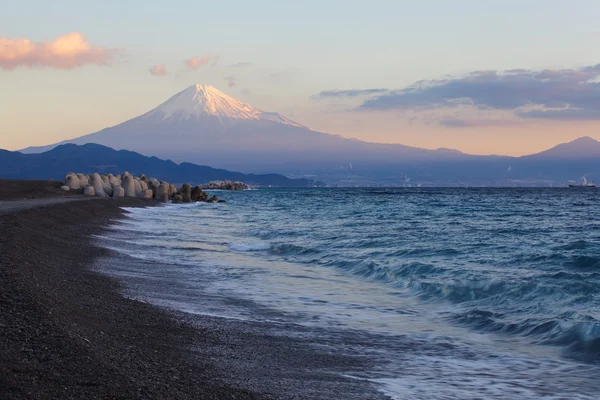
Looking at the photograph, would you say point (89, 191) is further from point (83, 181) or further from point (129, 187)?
point (129, 187)

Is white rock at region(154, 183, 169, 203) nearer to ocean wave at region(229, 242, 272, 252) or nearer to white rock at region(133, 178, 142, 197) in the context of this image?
white rock at region(133, 178, 142, 197)

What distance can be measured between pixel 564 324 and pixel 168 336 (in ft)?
20.7

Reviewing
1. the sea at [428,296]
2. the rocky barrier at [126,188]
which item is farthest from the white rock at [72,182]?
the sea at [428,296]

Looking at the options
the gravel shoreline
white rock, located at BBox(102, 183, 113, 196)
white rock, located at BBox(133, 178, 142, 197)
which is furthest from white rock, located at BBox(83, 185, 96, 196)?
the gravel shoreline

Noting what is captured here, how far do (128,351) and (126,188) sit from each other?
197 feet

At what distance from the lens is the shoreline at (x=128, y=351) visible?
18.4ft

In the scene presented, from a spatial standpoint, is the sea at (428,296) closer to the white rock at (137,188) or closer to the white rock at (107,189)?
the white rock at (107,189)

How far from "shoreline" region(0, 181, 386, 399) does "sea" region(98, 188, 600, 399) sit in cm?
83

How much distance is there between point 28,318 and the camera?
7.33m

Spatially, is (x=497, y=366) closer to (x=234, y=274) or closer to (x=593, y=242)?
(x=234, y=274)

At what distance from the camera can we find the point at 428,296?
13.8m

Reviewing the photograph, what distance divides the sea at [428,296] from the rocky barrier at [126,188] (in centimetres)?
3604

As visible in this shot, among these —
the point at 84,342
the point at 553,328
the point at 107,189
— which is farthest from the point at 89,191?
the point at 84,342

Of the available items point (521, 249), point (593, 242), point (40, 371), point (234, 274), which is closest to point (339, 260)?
point (234, 274)
